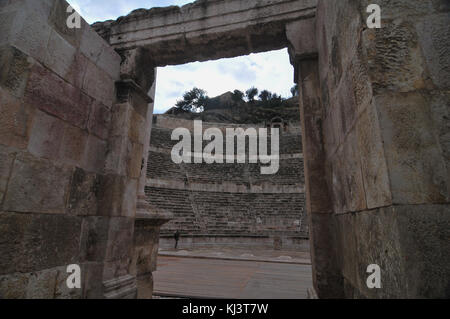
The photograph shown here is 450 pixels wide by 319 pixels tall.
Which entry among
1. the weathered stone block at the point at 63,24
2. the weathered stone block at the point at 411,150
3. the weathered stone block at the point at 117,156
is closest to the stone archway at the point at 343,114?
the weathered stone block at the point at 411,150

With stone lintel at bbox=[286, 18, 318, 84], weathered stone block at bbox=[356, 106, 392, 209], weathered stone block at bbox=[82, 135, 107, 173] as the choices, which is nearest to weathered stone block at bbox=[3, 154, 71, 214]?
weathered stone block at bbox=[82, 135, 107, 173]

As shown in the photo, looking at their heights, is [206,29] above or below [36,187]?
above

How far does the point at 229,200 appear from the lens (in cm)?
1936

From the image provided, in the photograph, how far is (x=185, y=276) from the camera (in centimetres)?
523

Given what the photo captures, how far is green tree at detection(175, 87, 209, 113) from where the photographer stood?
2061 inches

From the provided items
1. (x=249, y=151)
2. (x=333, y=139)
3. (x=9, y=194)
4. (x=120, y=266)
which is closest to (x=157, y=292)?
(x=120, y=266)

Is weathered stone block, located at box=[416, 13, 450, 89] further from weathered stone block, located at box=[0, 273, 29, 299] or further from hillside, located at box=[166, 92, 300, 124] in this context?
hillside, located at box=[166, 92, 300, 124]

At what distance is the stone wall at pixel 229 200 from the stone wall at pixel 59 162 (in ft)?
36.5

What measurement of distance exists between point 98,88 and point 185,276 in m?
4.21

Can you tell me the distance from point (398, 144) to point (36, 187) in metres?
2.70

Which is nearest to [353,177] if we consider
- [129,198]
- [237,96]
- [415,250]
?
[415,250]

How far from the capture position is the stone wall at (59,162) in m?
1.92

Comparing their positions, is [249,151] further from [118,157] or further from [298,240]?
[118,157]

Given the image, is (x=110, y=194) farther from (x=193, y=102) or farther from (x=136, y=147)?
(x=193, y=102)
